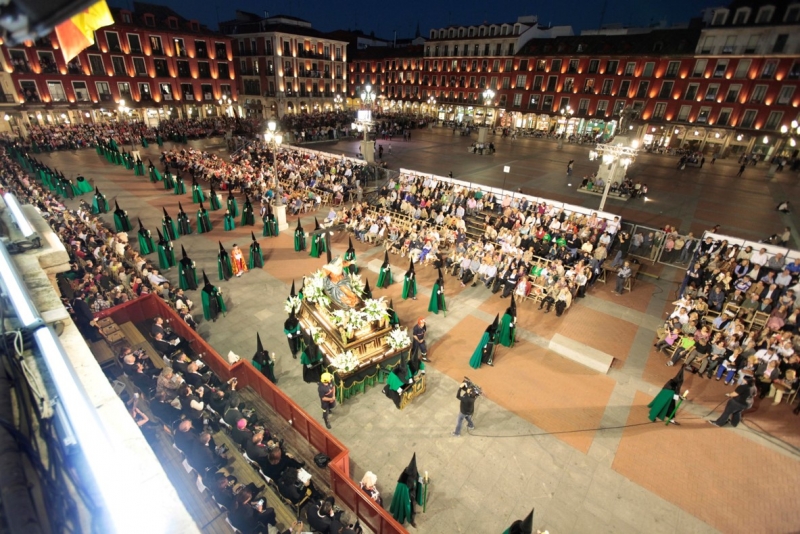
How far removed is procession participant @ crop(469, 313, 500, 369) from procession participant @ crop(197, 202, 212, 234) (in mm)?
14580

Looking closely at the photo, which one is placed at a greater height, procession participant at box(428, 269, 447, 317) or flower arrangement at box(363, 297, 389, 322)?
flower arrangement at box(363, 297, 389, 322)

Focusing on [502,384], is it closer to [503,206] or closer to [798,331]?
[798,331]

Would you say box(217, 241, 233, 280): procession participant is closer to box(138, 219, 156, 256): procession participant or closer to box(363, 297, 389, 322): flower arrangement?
box(138, 219, 156, 256): procession participant

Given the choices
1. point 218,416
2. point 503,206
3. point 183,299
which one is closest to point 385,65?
point 503,206

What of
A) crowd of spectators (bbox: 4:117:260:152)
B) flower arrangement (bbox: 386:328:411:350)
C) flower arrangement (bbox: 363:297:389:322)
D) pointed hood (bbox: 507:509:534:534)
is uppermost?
crowd of spectators (bbox: 4:117:260:152)

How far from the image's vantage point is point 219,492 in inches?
246

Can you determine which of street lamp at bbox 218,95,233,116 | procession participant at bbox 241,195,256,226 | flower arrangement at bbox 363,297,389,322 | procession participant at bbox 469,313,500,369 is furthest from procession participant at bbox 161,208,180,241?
street lamp at bbox 218,95,233,116

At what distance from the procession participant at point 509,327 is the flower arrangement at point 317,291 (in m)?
5.16

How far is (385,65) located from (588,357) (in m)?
68.6

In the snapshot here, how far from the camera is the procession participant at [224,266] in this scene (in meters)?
14.6

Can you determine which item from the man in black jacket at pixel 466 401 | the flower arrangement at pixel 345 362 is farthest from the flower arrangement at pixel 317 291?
the man in black jacket at pixel 466 401

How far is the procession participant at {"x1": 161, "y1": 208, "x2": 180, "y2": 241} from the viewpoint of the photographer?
1709cm

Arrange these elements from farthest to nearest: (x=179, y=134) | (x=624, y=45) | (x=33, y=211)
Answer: (x=624, y=45)
(x=179, y=134)
(x=33, y=211)

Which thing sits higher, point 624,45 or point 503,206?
point 624,45
